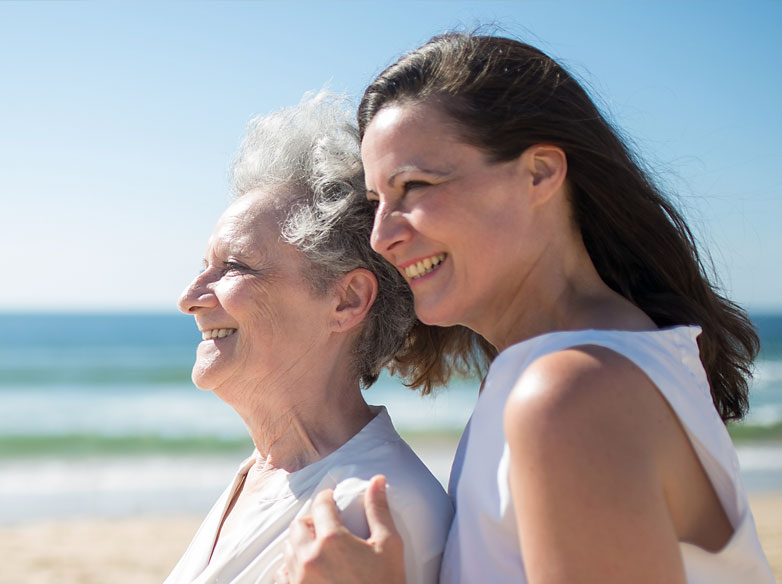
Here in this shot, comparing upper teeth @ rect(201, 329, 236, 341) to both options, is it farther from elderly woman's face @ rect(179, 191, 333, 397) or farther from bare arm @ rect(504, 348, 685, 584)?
bare arm @ rect(504, 348, 685, 584)

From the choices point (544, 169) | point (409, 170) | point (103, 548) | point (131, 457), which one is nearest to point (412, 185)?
point (409, 170)

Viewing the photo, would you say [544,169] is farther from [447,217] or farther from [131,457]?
[131,457]

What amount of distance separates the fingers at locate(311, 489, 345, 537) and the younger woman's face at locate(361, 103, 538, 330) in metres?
0.56

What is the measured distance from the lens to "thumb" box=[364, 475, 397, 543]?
192 centimetres

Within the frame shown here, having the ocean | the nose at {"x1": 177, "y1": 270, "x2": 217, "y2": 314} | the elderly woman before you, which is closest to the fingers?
the elderly woman

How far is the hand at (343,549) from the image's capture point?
71.7 inches

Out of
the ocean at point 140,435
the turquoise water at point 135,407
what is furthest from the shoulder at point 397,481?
the turquoise water at point 135,407

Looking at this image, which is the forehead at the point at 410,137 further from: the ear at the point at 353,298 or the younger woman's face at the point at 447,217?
the ear at the point at 353,298

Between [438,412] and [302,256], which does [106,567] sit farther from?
[438,412]

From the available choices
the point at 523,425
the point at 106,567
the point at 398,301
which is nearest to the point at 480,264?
the point at 523,425

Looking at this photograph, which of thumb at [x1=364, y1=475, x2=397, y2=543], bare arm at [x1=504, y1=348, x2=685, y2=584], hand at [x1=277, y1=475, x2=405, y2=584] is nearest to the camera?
bare arm at [x1=504, y1=348, x2=685, y2=584]

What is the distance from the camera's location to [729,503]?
62.4 inches

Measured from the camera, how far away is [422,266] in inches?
77.5

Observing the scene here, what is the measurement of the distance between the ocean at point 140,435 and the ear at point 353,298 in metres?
2.86
